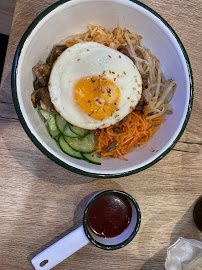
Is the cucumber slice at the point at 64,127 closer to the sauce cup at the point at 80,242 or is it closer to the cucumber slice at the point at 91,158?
the cucumber slice at the point at 91,158

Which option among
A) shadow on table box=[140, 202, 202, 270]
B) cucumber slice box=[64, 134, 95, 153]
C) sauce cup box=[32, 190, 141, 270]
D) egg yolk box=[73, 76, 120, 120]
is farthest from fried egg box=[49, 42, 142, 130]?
shadow on table box=[140, 202, 202, 270]

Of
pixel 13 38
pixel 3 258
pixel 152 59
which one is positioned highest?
pixel 152 59

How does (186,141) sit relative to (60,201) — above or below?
above

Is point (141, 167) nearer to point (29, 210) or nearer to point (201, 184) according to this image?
point (201, 184)

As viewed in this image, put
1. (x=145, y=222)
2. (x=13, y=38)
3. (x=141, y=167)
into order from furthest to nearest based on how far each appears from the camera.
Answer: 1. (x=145, y=222)
2. (x=13, y=38)
3. (x=141, y=167)

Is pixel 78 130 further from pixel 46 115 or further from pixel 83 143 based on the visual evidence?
pixel 46 115

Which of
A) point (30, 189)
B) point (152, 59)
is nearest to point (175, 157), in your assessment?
point (152, 59)

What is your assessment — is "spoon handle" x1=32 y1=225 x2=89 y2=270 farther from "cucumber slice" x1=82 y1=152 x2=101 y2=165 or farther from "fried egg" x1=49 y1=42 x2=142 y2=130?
"fried egg" x1=49 y1=42 x2=142 y2=130
